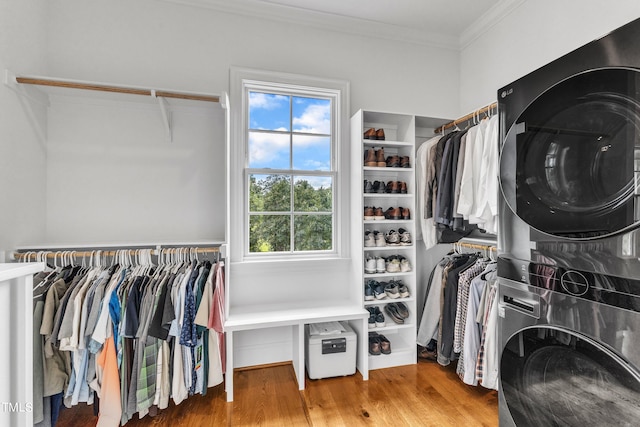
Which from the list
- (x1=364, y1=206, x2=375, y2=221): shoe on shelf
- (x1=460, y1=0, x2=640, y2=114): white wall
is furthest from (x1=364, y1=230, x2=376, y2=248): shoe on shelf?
(x1=460, y1=0, x2=640, y2=114): white wall

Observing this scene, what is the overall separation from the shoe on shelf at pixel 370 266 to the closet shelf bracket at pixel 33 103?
2.34 m

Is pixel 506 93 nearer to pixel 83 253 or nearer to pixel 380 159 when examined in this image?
pixel 380 159

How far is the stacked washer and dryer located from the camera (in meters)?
0.79

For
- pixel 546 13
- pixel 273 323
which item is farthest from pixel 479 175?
pixel 273 323

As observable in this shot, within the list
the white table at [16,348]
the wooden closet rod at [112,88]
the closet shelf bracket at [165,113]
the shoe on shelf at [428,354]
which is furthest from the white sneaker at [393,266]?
the white table at [16,348]

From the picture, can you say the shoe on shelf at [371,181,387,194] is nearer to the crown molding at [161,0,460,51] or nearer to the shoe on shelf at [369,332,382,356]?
the shoe on shelf at [369,332,382,356]

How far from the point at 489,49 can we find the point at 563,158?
78.2 inches

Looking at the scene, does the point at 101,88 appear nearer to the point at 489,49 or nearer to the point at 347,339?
the point at 347,339

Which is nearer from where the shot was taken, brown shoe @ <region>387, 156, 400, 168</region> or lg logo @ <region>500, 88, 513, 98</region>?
lg logo @ <region>500, 88, 513, 98</region>

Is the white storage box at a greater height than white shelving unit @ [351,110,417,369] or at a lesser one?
lesser

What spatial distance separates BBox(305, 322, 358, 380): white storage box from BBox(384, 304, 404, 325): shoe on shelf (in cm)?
40

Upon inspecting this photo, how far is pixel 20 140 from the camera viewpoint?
1695mm

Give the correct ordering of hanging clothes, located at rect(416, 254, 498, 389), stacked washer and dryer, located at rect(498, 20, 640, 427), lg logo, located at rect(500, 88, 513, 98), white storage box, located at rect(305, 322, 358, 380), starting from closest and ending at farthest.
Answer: stacked washer and dryer, located at rect(498, 20, 640, 427), lg logo, located at rect(500, 88, 513, 98), hanging clothes, located at rect(416, 254, 498, 389), white storage box, located at rect(305, 322, 358, 380)

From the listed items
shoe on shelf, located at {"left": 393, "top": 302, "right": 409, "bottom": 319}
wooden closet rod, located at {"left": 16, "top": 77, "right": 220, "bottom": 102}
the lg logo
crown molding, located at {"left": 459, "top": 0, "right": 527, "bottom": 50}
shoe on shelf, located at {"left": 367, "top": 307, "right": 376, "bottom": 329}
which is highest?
crown molding, located at {"left": 459, "top": 0, "right": 527, "bottom": 50}
